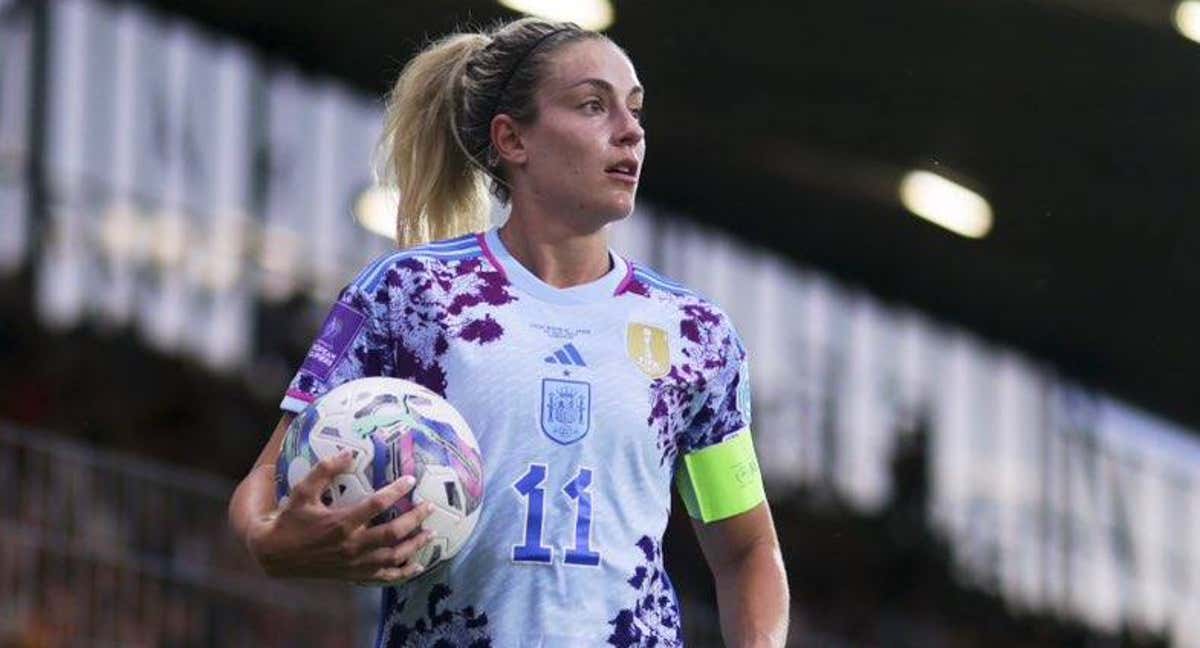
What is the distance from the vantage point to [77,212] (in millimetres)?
17984

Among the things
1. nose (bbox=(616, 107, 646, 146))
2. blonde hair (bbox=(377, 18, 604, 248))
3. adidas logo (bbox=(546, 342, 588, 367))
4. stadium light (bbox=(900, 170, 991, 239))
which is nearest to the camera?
adidas logo (bbox=(546, 342, 588, 367))

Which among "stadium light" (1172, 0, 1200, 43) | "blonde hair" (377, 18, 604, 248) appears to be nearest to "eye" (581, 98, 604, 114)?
"blonde hair" (377, 18, 604, 248)

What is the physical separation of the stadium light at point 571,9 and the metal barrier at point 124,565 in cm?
365

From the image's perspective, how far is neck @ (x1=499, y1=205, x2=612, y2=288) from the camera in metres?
4.50

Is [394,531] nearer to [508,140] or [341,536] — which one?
[341,536]

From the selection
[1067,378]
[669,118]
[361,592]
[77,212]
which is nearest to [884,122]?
[669,118]

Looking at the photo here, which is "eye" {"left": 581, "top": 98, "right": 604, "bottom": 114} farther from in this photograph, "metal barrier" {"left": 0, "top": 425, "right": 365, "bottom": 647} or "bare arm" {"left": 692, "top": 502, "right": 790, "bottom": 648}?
"metal barrier" {"left": 0, "top": 425, "right": 365, "bottom": 647}

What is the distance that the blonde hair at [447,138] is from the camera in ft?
15.6

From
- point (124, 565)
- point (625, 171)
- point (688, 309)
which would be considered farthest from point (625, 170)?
point (124, 565)

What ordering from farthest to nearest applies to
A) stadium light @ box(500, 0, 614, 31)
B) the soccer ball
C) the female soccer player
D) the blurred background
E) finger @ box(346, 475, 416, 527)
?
1. stadium light @ box(500, 0, 614, 31)
2. the blurred background
3. the female soccer player
4. the soccer ball
5. finger @ box(346, 475, 416, 527)

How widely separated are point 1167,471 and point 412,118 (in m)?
23.8

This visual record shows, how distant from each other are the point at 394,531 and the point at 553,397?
49cm

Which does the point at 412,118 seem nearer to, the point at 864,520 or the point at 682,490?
the point at 682,490

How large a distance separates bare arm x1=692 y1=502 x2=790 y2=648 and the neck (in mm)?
469
